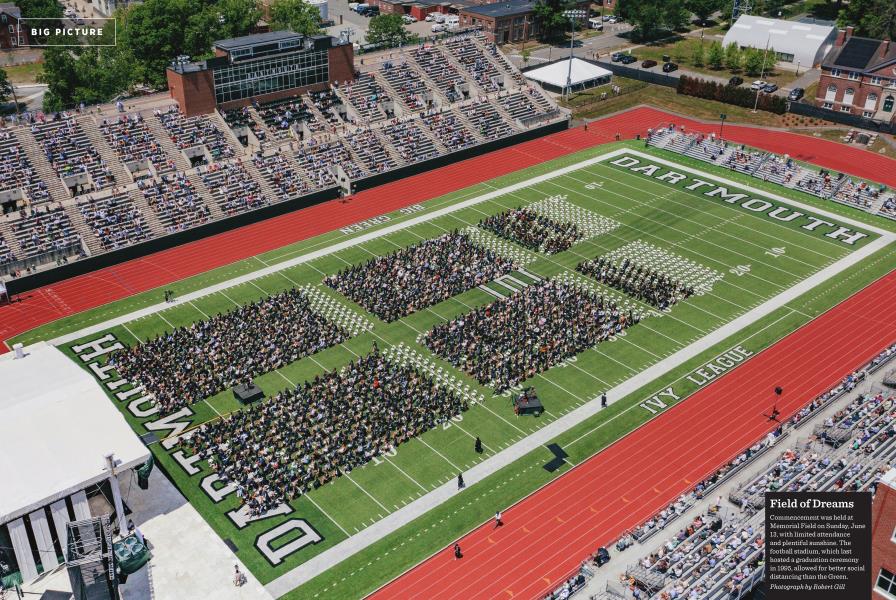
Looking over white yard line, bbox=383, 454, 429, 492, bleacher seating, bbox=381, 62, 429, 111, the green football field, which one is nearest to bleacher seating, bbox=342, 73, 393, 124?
bleacher seating, bbox=381, 62, 429, 111

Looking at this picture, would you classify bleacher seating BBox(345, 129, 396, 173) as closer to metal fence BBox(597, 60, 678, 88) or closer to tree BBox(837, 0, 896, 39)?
metal fence BBox(597, 60, 678, 88)

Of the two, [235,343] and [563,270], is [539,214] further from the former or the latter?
[235,343]

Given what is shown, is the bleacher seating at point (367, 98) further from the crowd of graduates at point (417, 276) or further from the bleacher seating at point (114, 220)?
the bleacher seating at point (114, 220)

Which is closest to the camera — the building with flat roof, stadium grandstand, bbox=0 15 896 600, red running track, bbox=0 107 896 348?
stadium grandstand, bbox=0 15 896 600

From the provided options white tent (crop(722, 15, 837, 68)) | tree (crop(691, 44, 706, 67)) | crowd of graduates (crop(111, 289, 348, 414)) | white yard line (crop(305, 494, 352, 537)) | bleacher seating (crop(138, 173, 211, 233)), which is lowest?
white yard line (crop(305, 494, 352, 537))

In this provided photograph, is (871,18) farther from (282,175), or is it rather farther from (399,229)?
(282,175)

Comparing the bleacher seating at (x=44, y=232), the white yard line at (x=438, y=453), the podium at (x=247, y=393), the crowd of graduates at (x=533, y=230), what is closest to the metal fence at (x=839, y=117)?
the crowd of graduates at (x=533, y=230)

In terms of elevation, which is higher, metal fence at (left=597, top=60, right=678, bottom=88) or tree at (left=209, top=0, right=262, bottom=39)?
tree at (left=209, top=0, right=262, bottom=39)
